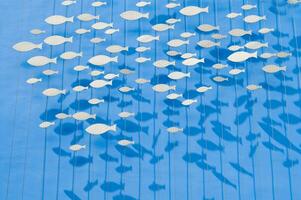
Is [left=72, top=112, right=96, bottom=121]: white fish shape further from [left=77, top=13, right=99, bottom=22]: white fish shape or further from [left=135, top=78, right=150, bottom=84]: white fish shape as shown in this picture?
[left=77, top=13, right=99, bottom=22]: white fish shape

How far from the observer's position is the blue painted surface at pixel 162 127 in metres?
5.93

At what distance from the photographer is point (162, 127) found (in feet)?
20.4

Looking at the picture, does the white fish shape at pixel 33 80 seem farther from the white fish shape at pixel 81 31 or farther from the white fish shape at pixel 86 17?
the white fish shape at pixel 86 17

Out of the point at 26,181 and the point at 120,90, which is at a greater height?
the point at 120,90

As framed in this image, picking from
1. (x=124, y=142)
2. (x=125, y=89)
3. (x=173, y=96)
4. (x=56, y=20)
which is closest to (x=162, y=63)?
(x=173, y=96)

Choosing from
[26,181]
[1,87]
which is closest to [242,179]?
[26,181]

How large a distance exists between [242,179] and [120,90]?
74.8 inches

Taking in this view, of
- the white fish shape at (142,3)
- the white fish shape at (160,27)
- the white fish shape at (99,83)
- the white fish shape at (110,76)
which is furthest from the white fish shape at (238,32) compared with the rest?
the white fish shape at (99,83)

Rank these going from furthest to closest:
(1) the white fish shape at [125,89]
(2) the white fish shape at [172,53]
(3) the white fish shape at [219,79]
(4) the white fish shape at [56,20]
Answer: (4) the white fish shape at [56,20] < (2) the white fish shape at [172,53] < (1) the white fish shape at [125,89] < (3) the white fish shape at [219,79]

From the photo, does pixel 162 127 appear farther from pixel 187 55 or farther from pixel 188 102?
pixel 187 55

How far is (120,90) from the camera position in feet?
21.0

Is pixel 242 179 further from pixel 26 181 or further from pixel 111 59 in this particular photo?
pixel 26 181

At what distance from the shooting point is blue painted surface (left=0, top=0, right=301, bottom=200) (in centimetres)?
593

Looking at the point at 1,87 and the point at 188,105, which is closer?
the point at 188,105
